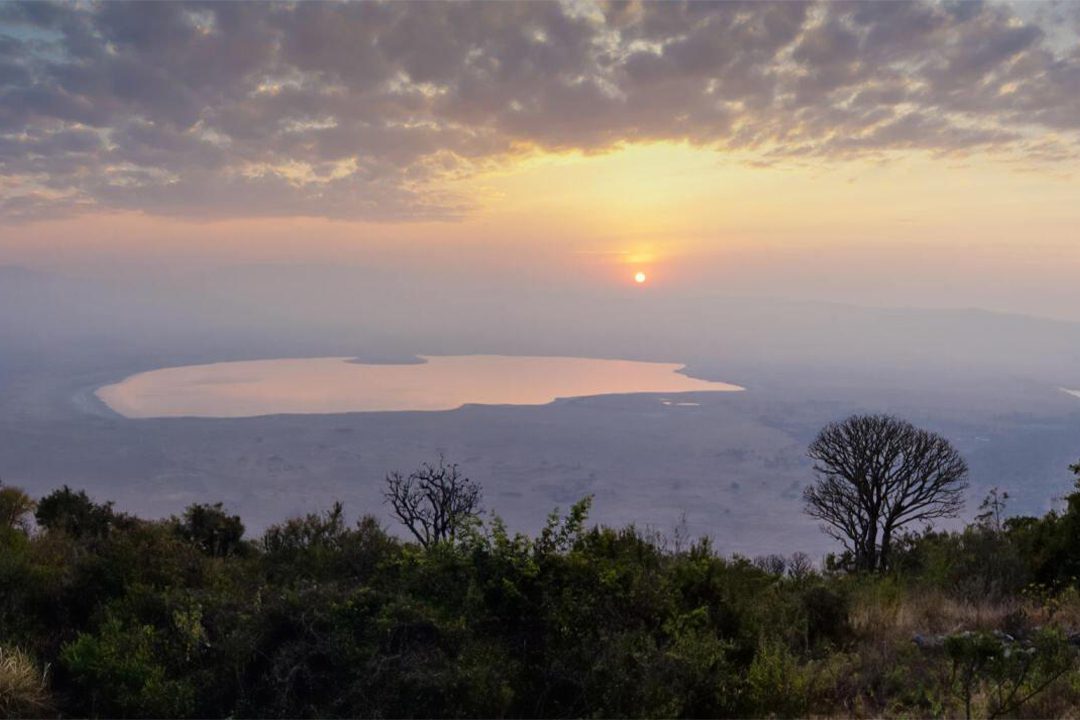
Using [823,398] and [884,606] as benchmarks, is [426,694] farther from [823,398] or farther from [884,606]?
[823,398]

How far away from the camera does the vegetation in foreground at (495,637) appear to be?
18.9ft

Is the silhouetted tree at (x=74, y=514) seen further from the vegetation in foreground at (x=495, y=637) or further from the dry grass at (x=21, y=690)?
the dry grass at (x=21, y=690)

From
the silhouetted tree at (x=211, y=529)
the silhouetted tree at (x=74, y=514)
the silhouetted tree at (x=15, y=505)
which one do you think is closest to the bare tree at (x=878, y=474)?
the silhouetted tree at (x=211, y=529)

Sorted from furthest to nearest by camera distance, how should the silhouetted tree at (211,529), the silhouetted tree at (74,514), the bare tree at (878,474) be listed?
the bare tree at (878,474) → the silhouetted tree at (74,514) → the silhouetted tree at (211,529)

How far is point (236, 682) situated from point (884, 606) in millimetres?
7007

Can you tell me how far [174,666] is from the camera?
6.19 m

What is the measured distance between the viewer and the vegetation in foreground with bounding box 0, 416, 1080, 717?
227 inches

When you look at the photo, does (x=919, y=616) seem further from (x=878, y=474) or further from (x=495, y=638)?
(x=878, y=474)

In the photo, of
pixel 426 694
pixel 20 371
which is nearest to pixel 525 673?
pixel 426 694

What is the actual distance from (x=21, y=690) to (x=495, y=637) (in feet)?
12.1

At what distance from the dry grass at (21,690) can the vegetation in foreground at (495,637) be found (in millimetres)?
18

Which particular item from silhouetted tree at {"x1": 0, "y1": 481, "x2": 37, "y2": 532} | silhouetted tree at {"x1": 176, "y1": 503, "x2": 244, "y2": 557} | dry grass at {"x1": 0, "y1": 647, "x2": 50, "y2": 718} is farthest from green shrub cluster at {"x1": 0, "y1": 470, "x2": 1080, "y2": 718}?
silhouetted tree at {"x1": 0, "y1": 481, "x2": 37, "y2": 532}

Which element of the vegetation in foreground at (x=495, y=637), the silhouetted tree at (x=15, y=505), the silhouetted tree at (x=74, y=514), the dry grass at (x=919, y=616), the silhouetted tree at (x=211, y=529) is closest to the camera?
the vegetation in foreground at (x=495, y=637)

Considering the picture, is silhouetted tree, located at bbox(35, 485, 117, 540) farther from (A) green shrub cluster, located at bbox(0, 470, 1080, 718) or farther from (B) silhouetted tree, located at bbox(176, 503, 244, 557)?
(A) green shrub cluster, located at bbox(0, 470, 1080, 718)
